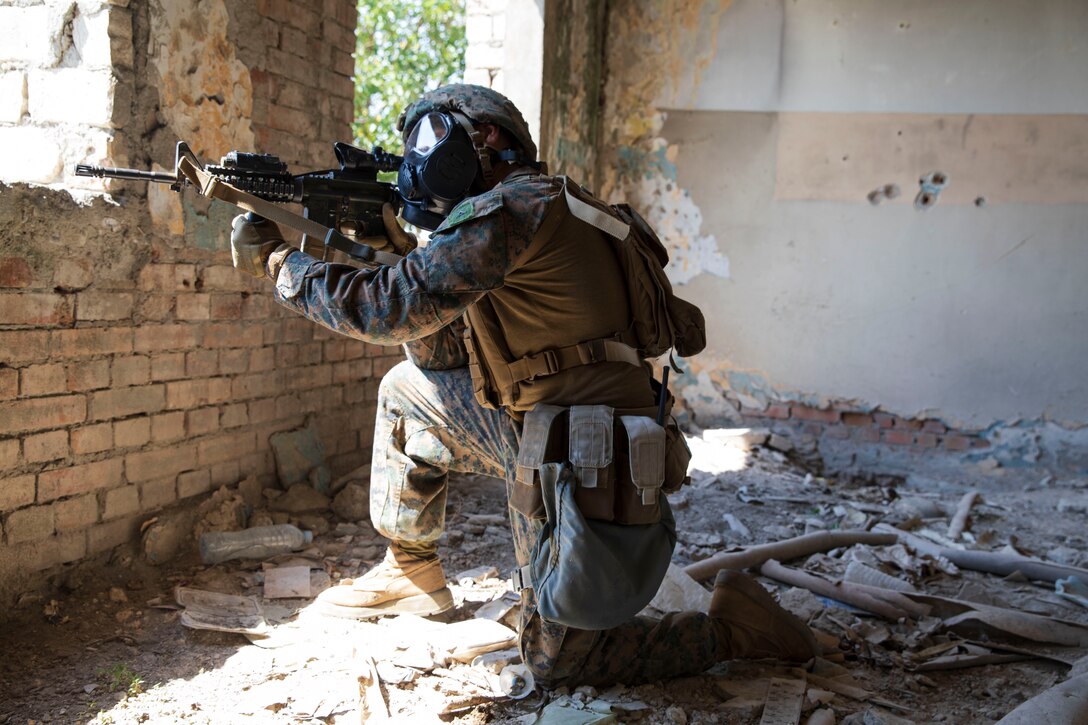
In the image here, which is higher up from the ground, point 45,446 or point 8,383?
point 8,383

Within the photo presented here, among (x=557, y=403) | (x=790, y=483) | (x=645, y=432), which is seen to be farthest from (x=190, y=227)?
(x=790, y=483)

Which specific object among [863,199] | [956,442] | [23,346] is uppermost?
[863,199]

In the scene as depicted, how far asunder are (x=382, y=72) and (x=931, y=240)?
7754 mm

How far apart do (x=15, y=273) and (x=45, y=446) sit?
1.78ft

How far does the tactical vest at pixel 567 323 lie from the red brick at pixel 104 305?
1341 millimetres

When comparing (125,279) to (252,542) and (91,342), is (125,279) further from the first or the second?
(252,542)

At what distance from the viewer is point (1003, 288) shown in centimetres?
550

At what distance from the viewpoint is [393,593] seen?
109 inches

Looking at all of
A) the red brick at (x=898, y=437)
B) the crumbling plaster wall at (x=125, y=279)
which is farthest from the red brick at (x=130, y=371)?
the red brick at (x=898, y=437)

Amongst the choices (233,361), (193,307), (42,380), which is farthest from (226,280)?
(42,380)

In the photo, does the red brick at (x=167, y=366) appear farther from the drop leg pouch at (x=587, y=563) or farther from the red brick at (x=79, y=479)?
the drop leg pouch at (x=587, y=563)

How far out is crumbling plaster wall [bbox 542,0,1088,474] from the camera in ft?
17.7

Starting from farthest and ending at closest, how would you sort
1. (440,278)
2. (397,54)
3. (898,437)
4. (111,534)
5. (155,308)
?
1. (397,54)
2. (898,437)
3. (155,308)
4. (111,534)
5. (440,278)

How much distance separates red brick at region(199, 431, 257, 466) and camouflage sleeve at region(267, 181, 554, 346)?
141cm
